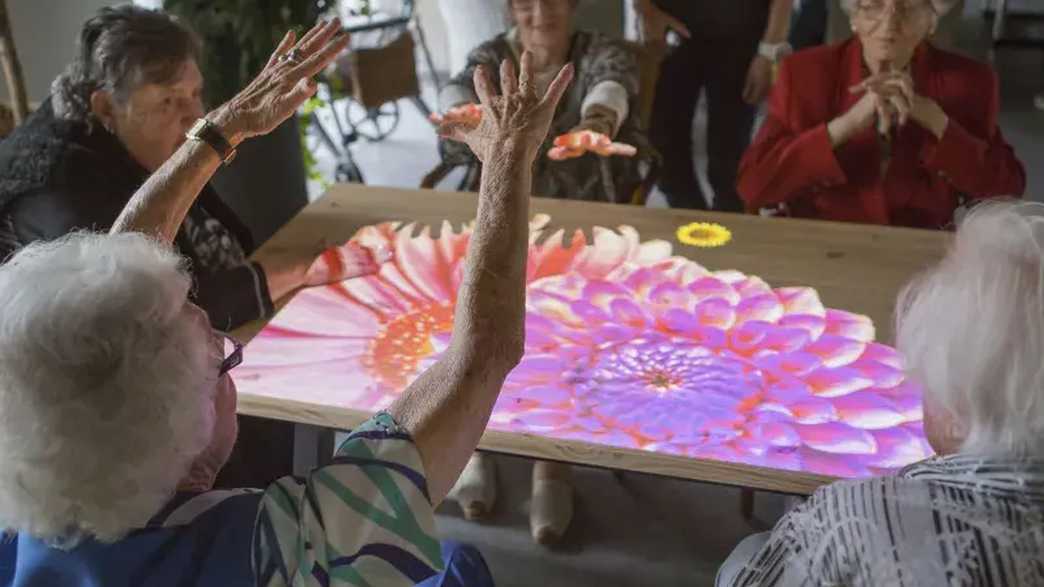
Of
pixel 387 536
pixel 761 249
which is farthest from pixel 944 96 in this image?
pixel 387 536

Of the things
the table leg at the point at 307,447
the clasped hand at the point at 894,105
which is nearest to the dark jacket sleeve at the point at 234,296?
the table leg at the point at 307,447

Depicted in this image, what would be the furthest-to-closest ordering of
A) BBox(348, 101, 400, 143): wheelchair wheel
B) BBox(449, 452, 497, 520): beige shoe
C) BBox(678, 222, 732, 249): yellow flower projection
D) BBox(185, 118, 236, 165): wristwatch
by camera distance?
1. BBox(348, 101, 400, 143): wheelchair wheel
2. BBox(449, 452, 497, 520): beige shoe
3. BBox(678, 222, 732, 249): yellow flower projection
4. BBox(185, 118, 236, 165): wristwatch

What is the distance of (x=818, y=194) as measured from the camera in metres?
2.40

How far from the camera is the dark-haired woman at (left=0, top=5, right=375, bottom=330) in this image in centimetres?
179

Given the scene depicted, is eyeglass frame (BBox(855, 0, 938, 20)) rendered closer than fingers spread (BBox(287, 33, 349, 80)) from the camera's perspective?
No

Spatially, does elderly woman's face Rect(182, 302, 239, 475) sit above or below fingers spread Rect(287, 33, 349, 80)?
below

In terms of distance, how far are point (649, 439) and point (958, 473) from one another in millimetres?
516

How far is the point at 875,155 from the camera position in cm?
234

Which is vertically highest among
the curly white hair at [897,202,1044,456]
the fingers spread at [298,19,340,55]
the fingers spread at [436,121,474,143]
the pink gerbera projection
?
the fingers spread at [298,19,340,55]

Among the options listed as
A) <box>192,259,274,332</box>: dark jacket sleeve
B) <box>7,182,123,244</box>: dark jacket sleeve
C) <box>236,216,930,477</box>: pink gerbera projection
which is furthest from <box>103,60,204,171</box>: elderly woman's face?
<box>236,216,930,477</box>: pink gerbera projection

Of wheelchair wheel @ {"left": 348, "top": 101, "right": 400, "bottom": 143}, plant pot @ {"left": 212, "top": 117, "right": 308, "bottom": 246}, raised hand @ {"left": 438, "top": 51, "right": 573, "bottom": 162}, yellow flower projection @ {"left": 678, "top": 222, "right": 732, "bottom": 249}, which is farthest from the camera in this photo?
wheelchair wheel @ {"left": 348, "top": 101, "right": 400, "bottom": 143}

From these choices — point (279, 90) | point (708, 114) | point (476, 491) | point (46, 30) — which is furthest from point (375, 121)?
point (279, 90)

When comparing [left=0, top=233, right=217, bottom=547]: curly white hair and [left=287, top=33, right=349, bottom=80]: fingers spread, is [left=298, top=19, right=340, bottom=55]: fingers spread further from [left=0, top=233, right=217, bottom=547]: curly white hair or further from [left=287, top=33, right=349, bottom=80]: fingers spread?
[left=0, top=233, right=217, bottom=547]: curly white hair

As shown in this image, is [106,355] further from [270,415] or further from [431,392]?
[270,415]
